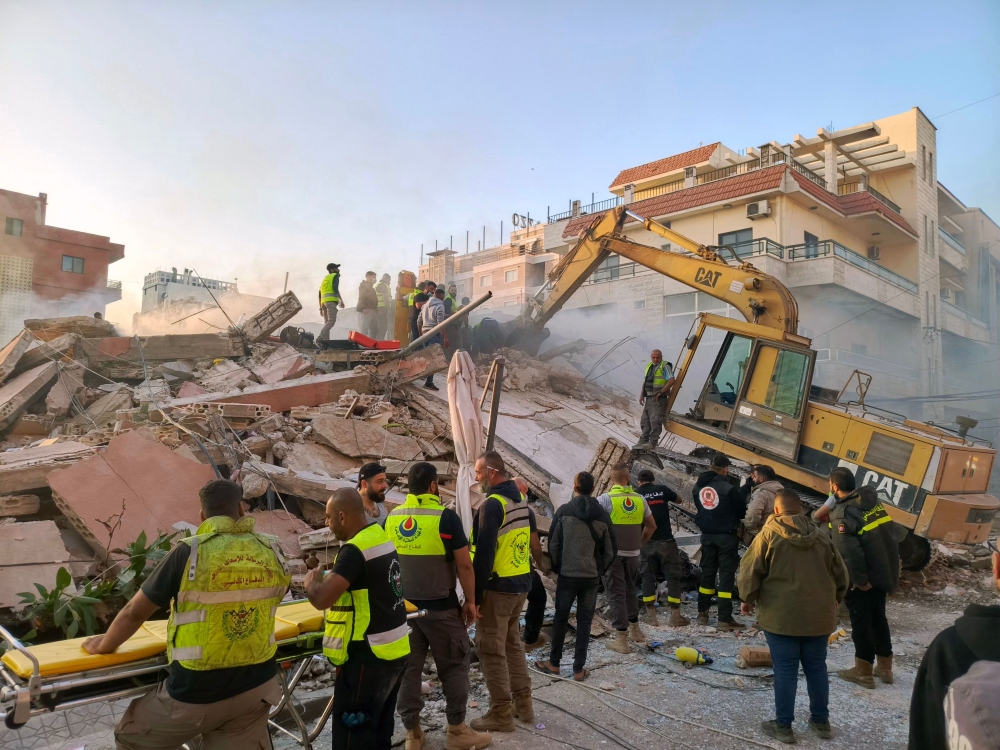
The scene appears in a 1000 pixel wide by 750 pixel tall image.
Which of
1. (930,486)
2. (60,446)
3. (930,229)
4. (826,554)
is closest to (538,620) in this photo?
(826,554)

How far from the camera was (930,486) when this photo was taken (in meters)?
7.30

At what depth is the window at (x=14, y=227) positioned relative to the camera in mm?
31094

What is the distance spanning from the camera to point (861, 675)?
520cm

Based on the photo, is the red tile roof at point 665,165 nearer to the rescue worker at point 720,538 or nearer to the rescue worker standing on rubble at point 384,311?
the rescue worker standing on rubble at point 384,311

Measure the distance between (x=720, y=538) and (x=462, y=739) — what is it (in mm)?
3926

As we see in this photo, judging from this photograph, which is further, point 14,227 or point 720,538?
point 14,227

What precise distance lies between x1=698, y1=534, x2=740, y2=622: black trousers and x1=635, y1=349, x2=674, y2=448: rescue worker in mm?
3318

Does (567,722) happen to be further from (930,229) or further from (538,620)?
(930,229)

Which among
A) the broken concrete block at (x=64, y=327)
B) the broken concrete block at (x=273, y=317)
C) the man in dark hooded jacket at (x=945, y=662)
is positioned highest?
the broken concrete block at (x=273, y=317)

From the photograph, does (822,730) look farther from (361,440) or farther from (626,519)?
(361,440)

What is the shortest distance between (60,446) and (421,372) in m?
5.49

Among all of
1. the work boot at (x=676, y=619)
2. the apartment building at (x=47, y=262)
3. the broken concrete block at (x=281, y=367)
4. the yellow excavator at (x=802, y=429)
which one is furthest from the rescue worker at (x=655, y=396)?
the apartment building at (x=47, y=262)

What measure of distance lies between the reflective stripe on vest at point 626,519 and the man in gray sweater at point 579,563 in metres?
0.95

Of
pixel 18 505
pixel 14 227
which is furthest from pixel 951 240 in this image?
pixel 14 227
